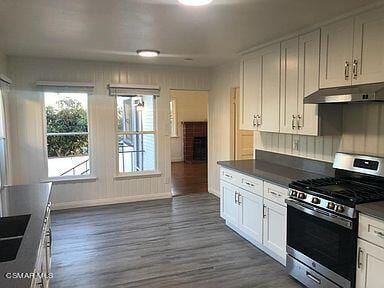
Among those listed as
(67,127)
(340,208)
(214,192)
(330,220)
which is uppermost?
(67,127)

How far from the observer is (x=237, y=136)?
5.60 metres

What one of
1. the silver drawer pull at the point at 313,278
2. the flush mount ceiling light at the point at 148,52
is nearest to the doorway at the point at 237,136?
the flush mount ceiling light at the point at 148,52

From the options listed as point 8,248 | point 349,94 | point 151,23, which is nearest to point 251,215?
point 349,94

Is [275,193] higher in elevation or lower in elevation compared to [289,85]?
lower

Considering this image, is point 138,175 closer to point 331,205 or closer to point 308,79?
point 308,79

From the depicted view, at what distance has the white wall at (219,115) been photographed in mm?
5436

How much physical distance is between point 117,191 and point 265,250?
3071 mm

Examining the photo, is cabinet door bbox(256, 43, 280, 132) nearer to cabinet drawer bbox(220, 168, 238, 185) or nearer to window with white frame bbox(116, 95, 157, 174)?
cabinet drawer bbox(220, 168, 238, 185)

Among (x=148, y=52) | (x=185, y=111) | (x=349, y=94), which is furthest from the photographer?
(x=185, y=111)

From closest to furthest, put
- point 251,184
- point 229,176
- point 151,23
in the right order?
point 151,23 → point 251,184 → point 229,176

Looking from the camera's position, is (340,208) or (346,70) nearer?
(340,208)

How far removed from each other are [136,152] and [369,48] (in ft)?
14.1

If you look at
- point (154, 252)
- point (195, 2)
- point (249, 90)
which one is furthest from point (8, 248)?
point (249, 90)

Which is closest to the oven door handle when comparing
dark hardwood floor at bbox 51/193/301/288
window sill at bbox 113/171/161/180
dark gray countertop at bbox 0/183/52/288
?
dark hardwood floor at bbox 51/193/301/288
